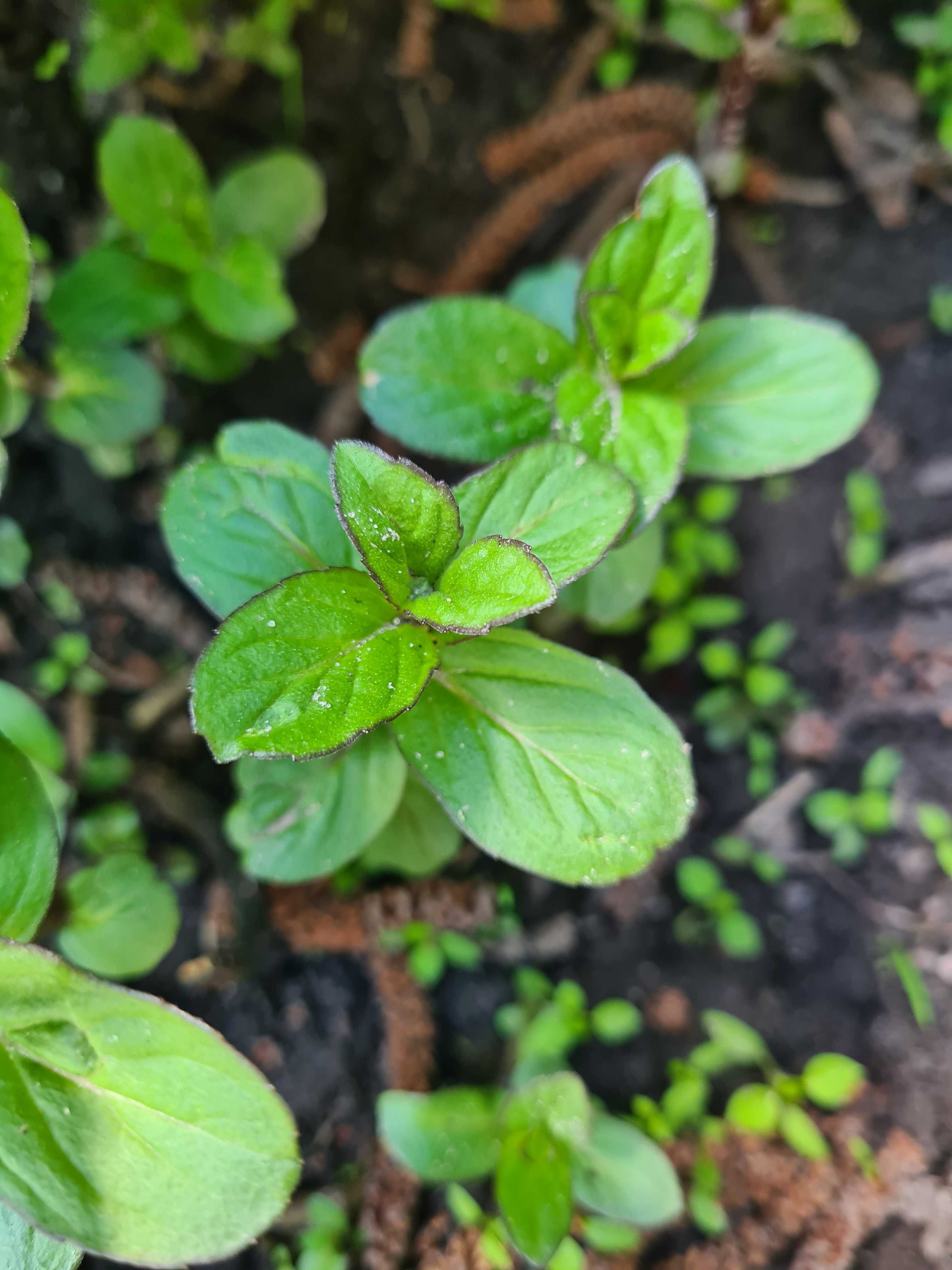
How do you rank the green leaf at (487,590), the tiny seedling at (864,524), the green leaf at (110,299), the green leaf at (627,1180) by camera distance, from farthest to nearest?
the tiny seedling at (864,524) → the green leaf at (110,299) → the green leaf at (627,1180) → the green leaf at (487,590)

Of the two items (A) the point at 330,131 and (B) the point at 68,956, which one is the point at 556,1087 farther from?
(A) the point at 330,131

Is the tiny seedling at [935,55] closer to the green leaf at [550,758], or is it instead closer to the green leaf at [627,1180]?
the green leaf at [550,758]

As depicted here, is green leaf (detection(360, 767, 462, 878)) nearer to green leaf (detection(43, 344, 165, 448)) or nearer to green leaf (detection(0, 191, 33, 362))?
green leaf (detection(0, 191, 33, 362))

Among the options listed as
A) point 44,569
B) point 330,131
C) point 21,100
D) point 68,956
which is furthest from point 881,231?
point 68,956

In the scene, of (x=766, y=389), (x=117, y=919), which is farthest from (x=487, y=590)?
(x=117, y=919)

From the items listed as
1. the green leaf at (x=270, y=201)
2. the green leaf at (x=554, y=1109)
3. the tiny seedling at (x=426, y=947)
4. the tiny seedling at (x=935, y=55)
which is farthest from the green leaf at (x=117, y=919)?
the tiny seedling at (x=935, y=55)

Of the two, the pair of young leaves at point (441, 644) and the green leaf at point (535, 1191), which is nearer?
the pair of young leaves at point (441, 644)
